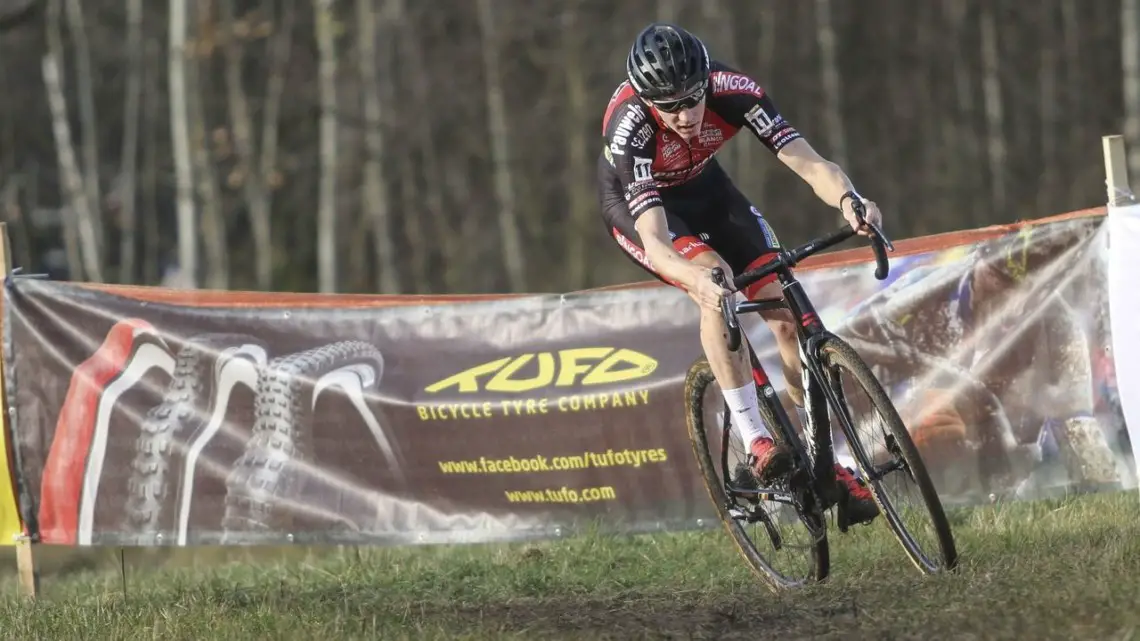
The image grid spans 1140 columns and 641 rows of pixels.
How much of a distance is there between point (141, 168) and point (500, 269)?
12235mm

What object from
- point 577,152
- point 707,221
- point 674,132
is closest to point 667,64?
point 674,132

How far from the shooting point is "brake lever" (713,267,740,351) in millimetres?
6031

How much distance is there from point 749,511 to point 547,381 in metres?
1.75

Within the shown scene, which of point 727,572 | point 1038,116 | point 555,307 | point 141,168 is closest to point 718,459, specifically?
point 727,572

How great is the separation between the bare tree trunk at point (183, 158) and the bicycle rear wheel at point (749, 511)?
58.4 ft

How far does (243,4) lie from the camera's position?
140 ft

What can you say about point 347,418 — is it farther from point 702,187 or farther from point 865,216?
point 865,216

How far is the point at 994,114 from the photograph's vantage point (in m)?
39.1

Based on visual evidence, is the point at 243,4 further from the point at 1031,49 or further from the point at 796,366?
the point at 796,366

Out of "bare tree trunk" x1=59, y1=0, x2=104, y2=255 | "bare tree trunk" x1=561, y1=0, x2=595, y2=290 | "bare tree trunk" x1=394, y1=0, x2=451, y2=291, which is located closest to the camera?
"bare tree trunk" x1=561, y1=0, x2=595, y2=290

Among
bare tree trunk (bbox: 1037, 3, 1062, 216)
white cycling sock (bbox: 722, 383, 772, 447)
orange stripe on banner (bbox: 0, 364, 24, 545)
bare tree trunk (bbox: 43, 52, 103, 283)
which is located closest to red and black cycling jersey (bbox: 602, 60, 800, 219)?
white cycling sock (bbox: 722, 383, 772, 447)

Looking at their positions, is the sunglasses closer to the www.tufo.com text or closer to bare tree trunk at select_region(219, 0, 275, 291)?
the www.tufo.com text

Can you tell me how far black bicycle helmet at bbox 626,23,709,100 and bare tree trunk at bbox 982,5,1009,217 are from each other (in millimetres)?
34487

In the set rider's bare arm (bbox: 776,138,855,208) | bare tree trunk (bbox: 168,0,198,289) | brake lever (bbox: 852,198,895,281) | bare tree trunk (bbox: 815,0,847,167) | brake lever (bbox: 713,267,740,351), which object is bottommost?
brake lever (bbox: 713,267,740,351)
